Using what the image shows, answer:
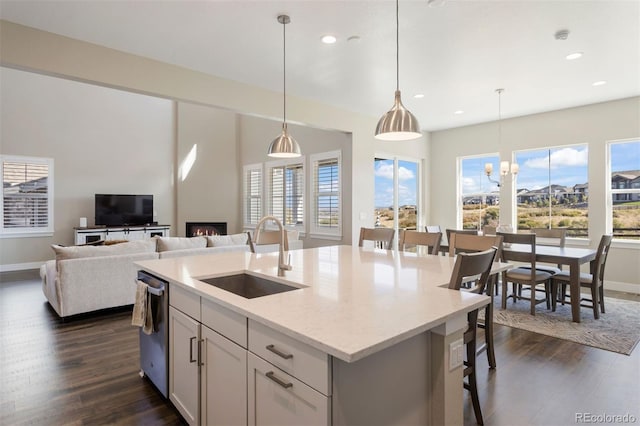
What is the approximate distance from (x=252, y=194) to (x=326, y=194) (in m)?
2.86

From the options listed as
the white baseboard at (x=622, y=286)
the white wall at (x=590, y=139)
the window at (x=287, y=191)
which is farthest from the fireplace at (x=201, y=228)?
the white baseboard at (x=622, y=286)

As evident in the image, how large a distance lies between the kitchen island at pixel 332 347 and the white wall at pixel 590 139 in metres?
5.15

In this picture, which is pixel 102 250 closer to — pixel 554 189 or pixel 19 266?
pixel 19 266

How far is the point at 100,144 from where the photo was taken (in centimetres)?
802

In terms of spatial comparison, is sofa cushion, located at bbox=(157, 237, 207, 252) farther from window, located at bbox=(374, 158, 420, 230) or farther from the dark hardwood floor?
window, located at bbox=(374, 158, 420, 230)

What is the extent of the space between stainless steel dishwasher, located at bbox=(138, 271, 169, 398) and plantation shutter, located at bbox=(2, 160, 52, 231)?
21.5 feet

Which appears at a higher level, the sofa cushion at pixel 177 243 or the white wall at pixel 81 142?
the white wall at pixel 81 142

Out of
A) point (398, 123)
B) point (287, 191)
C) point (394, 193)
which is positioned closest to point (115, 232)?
point (287, 191)

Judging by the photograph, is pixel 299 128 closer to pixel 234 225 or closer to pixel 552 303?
pixel 234 225

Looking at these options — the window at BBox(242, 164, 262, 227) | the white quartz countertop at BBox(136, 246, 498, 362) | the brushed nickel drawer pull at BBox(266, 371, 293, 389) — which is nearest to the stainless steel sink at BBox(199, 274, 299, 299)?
the white quartz countertop at BBox(136, 246, 498, 362)

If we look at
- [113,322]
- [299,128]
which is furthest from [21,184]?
[299,128]

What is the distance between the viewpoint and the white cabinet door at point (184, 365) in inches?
75.0

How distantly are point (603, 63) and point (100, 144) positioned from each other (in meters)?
9.17

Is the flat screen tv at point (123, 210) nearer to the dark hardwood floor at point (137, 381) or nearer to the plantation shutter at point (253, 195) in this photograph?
the plantation shutter at point (253, 195)
